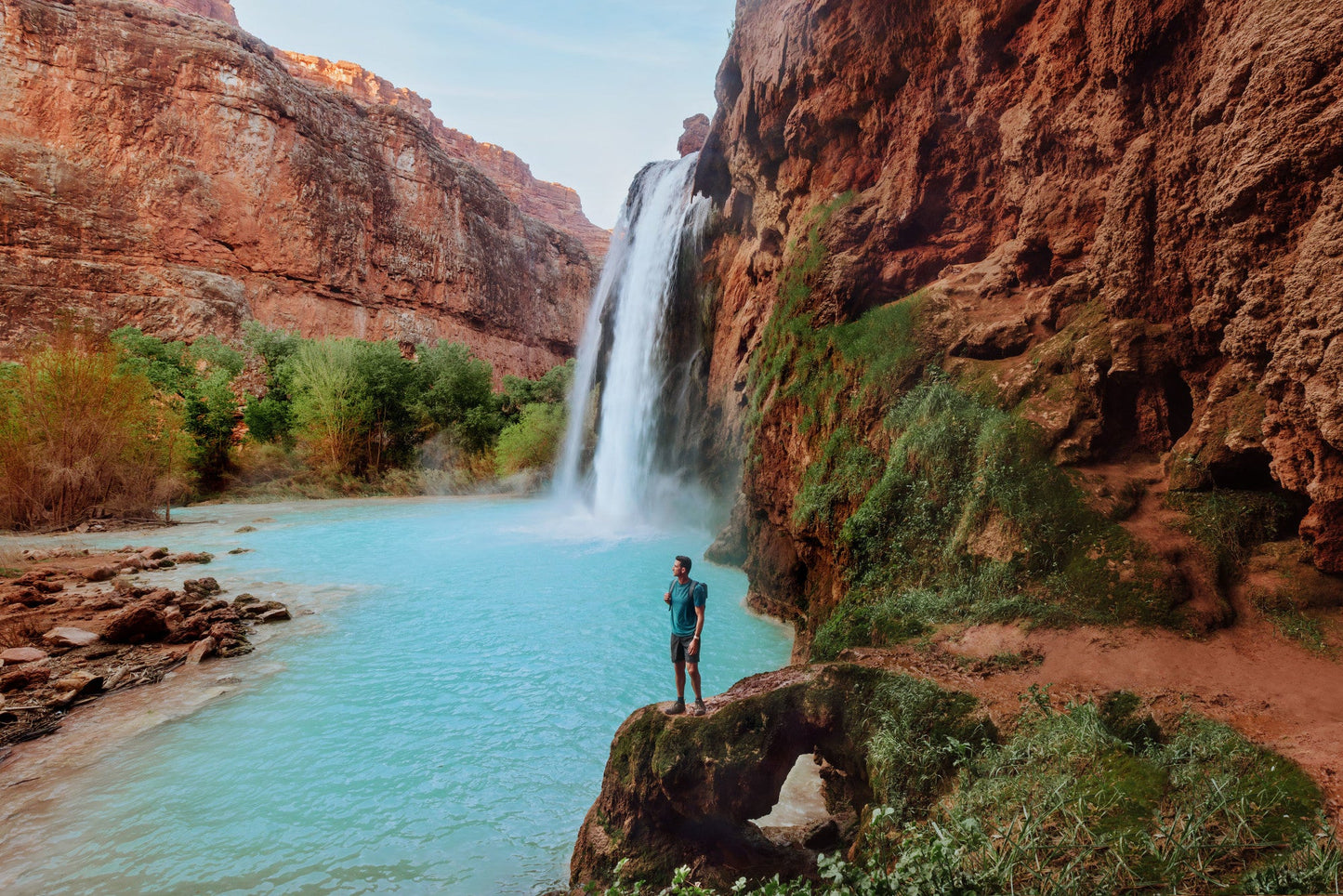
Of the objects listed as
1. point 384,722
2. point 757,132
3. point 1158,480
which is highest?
point 757,132

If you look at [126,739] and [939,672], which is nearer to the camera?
[939,672]

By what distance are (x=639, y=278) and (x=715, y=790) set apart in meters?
17.7

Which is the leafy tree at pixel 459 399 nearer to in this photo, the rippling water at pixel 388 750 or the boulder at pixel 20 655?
the rippling water at pixel 388 750

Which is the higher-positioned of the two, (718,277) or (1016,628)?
(718,277)

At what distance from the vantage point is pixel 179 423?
16.7m

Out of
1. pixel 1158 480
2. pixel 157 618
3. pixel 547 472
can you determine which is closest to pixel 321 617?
pixel 157 618

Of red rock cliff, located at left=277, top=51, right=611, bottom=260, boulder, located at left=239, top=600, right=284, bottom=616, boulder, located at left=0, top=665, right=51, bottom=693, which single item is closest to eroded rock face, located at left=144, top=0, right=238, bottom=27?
red rock cliff, located at left=277, top=51, right=611, bottom=260

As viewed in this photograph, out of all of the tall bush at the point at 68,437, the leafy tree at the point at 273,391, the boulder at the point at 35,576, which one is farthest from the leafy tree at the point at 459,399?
the boulder at the point at 35,576

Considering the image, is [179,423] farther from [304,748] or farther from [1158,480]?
[1158,480]

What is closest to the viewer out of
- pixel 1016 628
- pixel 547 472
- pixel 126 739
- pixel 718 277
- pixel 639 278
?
pixel 1016 628

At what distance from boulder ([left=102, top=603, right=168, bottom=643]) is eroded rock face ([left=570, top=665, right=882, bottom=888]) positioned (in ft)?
19.3

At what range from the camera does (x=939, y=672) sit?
12.2ft

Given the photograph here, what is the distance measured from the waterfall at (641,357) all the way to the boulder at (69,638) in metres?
12.7

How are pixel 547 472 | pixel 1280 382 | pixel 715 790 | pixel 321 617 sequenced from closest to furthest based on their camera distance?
pixel 715 790, pixel 1280 382, pixel 321 617, pixel 547 472
